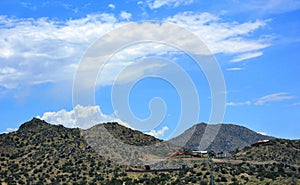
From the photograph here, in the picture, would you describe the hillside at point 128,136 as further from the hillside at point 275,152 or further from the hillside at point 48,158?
the hillside at point 275,152

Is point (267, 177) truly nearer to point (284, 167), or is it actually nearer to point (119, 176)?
point (284, 167)

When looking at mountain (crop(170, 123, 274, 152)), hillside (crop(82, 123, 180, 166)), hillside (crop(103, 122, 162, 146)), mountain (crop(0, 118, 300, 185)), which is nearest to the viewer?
mountain (crop(0, 118, 300, 185))

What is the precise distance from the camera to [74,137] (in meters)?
117

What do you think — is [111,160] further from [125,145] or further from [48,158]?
[48,158]

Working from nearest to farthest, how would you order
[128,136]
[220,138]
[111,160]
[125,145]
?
1. [111,160]
2. [125,145]
3. [128,136]
4. [220,138]

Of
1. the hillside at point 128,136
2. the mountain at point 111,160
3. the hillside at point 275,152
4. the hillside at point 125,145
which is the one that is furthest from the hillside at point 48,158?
the hillside at point 275,152

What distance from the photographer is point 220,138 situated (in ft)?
510

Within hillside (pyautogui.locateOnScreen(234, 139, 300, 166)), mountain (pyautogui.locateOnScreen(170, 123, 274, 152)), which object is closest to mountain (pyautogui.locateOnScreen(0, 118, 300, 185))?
hillside (pyautogui.locateOnScreen(234, 139, 300, 166))

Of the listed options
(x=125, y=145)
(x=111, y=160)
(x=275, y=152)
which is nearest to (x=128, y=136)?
(x=125, y=145)

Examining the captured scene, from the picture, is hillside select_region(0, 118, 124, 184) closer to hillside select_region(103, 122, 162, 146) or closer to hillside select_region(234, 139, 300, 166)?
hillside select_region(103, 122, 162, 146)

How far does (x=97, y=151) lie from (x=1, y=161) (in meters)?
21.1

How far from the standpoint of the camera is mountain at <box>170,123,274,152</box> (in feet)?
455

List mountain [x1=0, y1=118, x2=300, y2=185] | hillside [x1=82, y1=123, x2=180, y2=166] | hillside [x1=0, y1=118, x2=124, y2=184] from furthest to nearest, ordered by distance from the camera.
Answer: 1. hillside [x1=82, y1=123, x2=180, y2=166]
2. hillside [x1=0, y1=118, x2=124, y2=184]
3. mountain [x1=0, y1=118, x2=300, y2=185]

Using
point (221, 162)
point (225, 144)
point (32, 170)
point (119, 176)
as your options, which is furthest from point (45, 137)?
point (225, 144)
